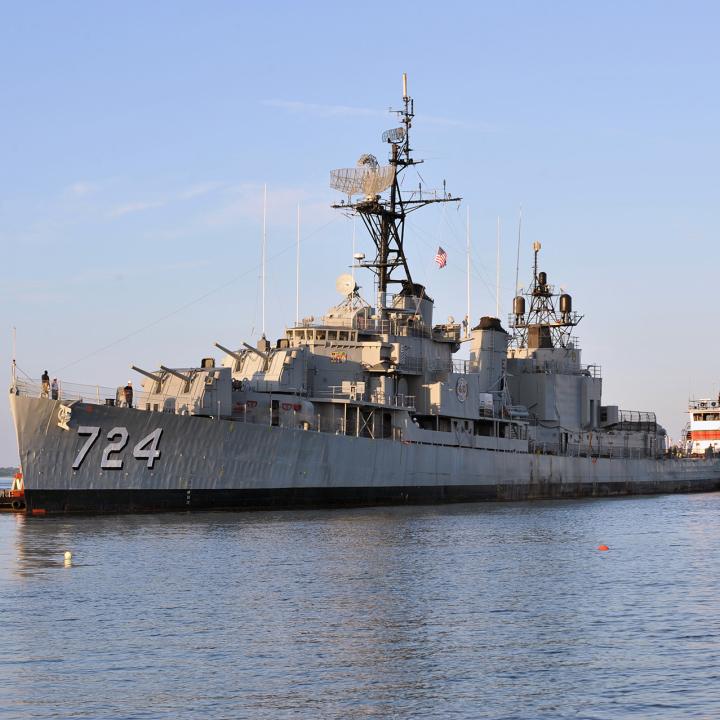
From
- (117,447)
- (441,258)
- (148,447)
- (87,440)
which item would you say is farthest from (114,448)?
(441,258)

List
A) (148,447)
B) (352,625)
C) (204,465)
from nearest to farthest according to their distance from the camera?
(352,625)
(148,447)
(204,465)

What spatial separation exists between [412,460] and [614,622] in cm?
2522

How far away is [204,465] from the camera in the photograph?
35.6 m

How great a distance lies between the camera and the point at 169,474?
3506cm

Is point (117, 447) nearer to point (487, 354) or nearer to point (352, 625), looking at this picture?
point (352, 625)

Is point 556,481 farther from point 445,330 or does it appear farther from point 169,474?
point 169,474

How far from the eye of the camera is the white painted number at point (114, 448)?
34000 mm

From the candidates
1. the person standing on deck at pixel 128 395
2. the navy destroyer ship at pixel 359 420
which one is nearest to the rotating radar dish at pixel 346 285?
the navy destroyer ship at pixel 359 420

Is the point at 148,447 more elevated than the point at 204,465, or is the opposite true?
the point at 148,447

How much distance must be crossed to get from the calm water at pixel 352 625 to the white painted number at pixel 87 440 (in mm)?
3524

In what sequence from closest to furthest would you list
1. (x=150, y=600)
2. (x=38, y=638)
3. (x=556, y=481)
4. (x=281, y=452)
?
1. (x=38, y=638)
2. (x=150, y=600)
3. (x=281, y=452)
4. (x=556, y=481)

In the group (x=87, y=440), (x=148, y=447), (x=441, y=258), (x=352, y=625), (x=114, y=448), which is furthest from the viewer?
(x=441, y=258)

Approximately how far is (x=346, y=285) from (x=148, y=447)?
12.6 metres

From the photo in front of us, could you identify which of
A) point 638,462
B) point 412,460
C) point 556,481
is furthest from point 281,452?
point 638,462
